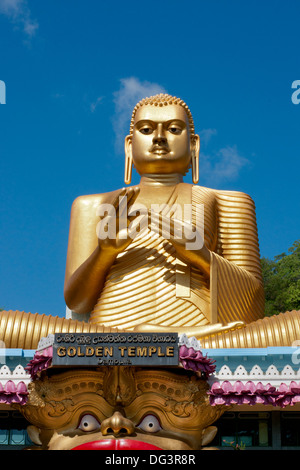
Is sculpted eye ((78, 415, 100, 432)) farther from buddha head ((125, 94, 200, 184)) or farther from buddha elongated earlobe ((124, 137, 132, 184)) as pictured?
buddha elongated earlobe ((124, 137, 132, 184))

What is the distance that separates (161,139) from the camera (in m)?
10.7

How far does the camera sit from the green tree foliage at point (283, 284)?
1441 centimetres

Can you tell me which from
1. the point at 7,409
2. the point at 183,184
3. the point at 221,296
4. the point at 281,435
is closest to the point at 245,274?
the point at 221,296

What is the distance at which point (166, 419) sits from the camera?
23.7ft

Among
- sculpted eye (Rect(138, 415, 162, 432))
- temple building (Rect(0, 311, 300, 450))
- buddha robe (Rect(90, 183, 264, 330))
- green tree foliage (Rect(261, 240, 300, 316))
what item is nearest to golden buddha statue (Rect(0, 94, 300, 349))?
buddha robe (Rect(90, 183, 264, 330))

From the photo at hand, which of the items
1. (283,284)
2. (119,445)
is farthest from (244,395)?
(283,284)

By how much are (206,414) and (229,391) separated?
308mm

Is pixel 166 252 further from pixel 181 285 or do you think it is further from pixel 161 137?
pixel 161 137

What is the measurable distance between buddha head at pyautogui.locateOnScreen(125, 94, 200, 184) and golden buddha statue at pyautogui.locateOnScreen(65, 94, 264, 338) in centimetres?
1

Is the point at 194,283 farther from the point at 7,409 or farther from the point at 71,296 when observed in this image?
the point at 7,409

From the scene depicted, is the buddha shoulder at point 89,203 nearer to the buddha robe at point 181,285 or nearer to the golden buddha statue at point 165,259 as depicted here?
the golden buddha statue at point 165,259

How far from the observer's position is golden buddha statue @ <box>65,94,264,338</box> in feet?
30.9

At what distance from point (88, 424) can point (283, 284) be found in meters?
8.01

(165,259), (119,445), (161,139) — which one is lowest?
(119,445)
